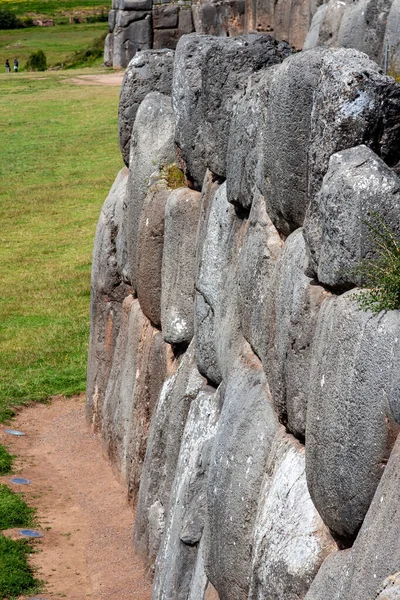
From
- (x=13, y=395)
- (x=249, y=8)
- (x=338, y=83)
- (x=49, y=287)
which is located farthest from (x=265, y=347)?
(x=249, y=8)

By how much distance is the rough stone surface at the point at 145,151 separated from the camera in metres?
9.62

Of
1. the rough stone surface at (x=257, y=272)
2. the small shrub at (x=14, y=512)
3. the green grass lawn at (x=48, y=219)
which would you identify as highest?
the rough stone surface at (x=257, y=272)

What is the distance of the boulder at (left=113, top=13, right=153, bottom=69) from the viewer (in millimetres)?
37094

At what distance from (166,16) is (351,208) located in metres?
32.9

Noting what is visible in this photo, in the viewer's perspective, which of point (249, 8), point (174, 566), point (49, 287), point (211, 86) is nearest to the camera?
point (174, 566)

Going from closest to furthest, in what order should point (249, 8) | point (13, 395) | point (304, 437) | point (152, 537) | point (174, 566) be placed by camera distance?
point (304, 437) → point (174, 566) → point (152, 537) → point (13, 395) → point (249, 8)

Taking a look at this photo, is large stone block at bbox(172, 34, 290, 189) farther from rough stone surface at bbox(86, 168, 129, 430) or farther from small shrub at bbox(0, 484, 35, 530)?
small shrub at bbox(0, 484, 35, 530)

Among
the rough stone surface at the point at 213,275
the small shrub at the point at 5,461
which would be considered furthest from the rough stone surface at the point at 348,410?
the small shrub at the point at 5,461

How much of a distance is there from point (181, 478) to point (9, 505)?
2.66 m

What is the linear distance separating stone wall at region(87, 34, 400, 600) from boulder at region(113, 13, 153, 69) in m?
27.6

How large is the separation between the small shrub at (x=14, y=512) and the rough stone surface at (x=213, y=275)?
100.0 inches

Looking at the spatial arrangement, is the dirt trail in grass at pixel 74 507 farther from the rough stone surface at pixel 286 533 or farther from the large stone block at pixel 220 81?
the large stone block at pixel 220 81

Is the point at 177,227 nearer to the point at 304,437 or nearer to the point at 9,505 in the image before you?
the point at 9,505

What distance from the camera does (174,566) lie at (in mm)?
7277
